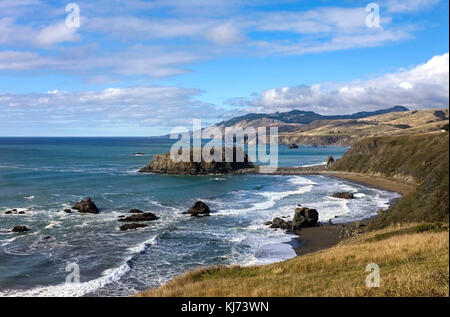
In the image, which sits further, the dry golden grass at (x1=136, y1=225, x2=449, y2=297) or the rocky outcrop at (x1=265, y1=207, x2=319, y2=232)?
the rocky outcrop at (x1=265, y1=207, x2=319, y2=232)

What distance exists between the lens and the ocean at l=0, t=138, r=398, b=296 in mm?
29422

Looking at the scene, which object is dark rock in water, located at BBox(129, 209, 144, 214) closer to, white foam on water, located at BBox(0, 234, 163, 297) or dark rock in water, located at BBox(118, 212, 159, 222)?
dark rock in water, located at BBox(118, 212, 159, 222)

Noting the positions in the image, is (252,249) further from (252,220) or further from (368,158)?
(368,158)

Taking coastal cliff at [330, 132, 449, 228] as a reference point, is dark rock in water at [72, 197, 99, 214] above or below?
below

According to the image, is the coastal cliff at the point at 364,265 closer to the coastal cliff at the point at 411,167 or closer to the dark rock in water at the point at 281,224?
the coastal cliff at the point at 411,167

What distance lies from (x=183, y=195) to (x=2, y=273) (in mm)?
44138

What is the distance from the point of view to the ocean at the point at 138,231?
29.4m

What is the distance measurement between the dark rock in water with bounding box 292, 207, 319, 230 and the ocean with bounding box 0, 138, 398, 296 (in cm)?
345

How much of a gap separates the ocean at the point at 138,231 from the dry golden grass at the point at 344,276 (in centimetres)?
1049

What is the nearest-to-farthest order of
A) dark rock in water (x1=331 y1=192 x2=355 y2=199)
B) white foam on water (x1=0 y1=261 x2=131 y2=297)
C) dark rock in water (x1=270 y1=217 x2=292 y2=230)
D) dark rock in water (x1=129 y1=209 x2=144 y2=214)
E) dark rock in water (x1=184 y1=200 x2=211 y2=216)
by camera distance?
white foam on water (x1=0 y1=261 x2=131 y2=297), dark rock in water (x1=270 y1=217 x2=292 y2=230), dark rock in water (x1=129 y1=209 x2=144 y2=214), dark rock in water (x1=184 y1=200 x2=211 y2=216), dark rock in water (x1=331 y1=192 x2=355 y2=199)

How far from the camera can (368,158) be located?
11175 centimetres

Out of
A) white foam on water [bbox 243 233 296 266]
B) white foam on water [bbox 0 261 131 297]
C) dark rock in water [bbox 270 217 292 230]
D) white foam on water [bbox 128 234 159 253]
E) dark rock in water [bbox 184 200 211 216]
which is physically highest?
dark rock in water [bbox 184 200 211 216]

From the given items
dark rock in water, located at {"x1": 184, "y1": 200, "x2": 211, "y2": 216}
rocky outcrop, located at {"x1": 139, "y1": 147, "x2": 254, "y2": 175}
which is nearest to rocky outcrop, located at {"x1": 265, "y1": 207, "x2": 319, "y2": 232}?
dark rock in water, located at {"x1": 184, "y1": 200, "x2": 211, "y2": 216}
